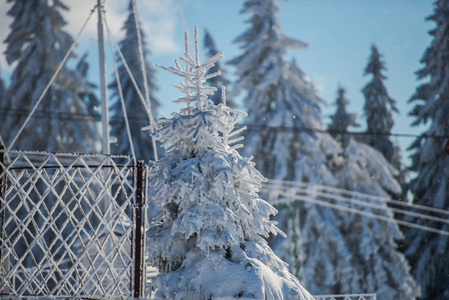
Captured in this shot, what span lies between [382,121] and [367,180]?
691 centimetres

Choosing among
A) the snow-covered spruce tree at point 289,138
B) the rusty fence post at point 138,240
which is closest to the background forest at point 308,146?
the snow-covered spruce tree at point 289,138

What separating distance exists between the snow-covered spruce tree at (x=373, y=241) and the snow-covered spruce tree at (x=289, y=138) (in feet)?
3.02

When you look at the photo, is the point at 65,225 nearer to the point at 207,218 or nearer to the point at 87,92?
the point at 207,218

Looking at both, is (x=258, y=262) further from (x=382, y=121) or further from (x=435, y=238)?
(x=382, y=121)

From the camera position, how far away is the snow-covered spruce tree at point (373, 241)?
17.9 metres

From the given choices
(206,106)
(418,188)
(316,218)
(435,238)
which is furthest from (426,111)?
(206,106)

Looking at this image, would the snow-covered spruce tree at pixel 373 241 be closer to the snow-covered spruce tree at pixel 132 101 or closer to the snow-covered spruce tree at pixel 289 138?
the snow-covered spruce tree at pixel 289 138

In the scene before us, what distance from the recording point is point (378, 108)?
24.0 m

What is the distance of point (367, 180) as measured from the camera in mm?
18156

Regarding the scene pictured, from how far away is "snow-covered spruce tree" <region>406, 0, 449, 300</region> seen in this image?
60.3 ft

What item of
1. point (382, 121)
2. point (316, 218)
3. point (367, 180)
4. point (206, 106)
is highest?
point (382, 121)

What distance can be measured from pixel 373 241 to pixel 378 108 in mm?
8851

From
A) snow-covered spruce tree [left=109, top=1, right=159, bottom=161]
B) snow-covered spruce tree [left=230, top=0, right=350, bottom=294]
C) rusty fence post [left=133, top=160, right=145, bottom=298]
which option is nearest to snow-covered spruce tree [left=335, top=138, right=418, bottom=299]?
snow-covered spruce tree [left=230, top=0, right=350, bottom=294]

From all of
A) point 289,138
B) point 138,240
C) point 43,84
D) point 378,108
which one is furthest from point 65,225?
point 378,108
